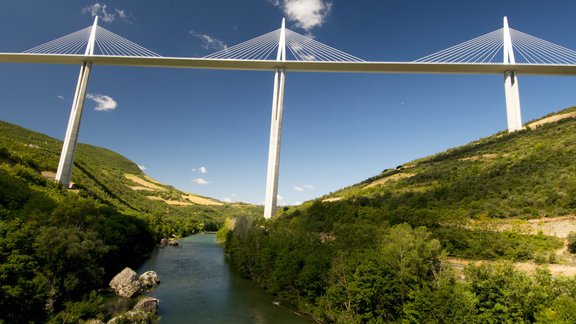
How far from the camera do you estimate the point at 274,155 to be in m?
29.1

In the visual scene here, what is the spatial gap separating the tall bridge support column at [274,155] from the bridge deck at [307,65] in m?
4.11

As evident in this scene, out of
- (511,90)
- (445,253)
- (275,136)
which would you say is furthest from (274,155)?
(511,90)

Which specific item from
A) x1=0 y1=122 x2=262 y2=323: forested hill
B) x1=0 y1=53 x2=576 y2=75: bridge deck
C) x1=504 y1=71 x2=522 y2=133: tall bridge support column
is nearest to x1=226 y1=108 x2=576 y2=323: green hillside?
A: x1=504 y1=71 x2=522 y2=133: tall bridge support column

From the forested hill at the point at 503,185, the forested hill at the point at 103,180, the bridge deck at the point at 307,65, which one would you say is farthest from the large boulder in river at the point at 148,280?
the bridge deck at the point at 307,65

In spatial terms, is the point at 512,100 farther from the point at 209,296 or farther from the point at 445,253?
the point at 209,296

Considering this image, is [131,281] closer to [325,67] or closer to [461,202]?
[461,202]

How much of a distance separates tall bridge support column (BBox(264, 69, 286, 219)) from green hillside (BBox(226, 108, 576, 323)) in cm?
195

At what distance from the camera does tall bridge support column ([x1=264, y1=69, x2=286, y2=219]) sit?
28745 mm

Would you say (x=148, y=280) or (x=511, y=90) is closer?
(x=148, y=280)

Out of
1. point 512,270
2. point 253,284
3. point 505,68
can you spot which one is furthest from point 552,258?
point 505,68

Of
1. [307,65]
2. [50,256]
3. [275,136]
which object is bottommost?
[50,256]

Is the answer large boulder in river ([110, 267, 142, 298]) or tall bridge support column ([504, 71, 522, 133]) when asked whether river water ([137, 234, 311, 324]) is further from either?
tall bridge support column ([504, 71, 522, 133])

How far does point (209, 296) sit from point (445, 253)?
1533 cm

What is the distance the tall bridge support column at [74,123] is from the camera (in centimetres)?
3144
